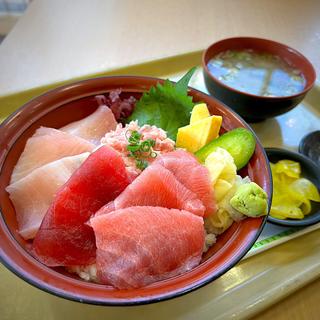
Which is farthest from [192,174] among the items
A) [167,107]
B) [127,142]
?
[167,107]

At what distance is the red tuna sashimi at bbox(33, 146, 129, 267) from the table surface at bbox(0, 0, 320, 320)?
804mm

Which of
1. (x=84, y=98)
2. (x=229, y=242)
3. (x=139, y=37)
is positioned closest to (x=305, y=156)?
(x=229, y=242)

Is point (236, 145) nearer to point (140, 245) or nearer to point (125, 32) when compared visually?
point (140, 245)

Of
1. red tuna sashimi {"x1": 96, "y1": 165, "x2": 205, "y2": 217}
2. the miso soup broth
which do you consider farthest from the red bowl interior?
the miso soup broth

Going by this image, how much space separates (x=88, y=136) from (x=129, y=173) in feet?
0.94

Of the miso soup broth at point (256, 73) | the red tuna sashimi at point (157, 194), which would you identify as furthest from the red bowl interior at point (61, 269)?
the miso soup broth at point (256, 73)

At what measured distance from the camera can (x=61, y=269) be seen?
2.74ft

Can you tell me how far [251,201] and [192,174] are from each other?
18cm

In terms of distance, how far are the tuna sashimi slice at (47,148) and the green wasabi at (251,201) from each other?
0.50 metres

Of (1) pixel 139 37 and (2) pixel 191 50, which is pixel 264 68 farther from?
(1) pixel 139 37

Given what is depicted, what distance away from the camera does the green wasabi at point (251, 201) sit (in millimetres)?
845

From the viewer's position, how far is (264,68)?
61.7 inches

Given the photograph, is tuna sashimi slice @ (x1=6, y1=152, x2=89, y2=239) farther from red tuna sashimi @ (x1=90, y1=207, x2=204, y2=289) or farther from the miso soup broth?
the miso soup broth

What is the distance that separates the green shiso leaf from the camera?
1198 mm
